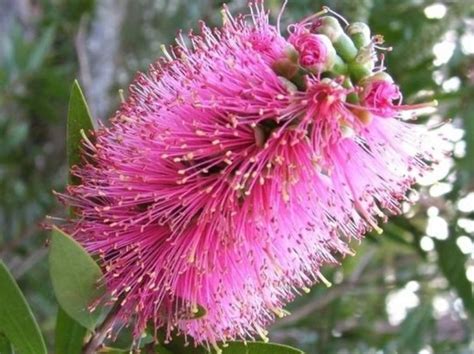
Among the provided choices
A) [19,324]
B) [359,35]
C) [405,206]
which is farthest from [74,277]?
[405,206]

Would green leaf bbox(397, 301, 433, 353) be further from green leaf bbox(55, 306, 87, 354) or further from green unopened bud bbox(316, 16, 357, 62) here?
green unopened bud bbox(316, 16, 357, 62)

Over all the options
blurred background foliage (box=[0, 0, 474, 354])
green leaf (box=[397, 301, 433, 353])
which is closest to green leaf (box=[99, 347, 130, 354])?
blurred background foliage (box=[0, 0, 474, 354])

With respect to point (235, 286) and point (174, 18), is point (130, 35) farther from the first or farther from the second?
point (235, 286)

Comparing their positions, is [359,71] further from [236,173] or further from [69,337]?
[69,337]

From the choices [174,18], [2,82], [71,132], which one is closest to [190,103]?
[71,132]

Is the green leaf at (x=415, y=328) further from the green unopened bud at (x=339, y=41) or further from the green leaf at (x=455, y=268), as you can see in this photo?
the green unopened bud at (x=339, y=41)

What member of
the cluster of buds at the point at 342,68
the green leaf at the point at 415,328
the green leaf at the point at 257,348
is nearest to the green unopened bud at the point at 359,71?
the cluster of buds at the point at 342,68
